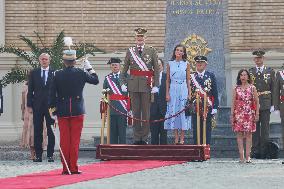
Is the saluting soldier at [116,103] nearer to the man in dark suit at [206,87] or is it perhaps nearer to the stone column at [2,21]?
the man in dark suit at [206,87]

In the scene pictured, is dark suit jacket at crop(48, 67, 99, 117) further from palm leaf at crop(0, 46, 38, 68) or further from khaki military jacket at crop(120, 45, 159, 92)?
palm leaf at crop(0, 46, 38, 68)

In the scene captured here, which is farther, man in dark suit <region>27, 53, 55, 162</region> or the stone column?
the stone column

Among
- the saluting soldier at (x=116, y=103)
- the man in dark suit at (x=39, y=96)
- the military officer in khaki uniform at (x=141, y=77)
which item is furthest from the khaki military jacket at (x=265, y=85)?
the man in dark suit at (x=39, y=96)

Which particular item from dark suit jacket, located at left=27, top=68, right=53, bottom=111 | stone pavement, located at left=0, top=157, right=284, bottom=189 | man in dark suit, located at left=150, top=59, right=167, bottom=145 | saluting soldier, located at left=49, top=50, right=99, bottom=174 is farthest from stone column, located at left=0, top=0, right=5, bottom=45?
saluting soldier, located at left=49, top=50, right=99, bottom=174

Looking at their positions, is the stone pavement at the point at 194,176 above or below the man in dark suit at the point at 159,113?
below

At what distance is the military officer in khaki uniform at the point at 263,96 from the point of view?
19.2 metres

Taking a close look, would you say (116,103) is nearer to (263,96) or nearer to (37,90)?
(37,90)

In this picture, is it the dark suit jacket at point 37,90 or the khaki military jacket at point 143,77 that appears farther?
the dark suit jacket at point 37,90

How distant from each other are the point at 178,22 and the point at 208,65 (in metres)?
0.93

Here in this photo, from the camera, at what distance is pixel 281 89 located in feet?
60.3

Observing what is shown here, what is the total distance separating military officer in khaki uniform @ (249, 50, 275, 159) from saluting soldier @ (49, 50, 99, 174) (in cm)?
511

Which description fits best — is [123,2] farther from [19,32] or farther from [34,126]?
[34,126]

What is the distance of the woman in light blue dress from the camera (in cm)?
1825

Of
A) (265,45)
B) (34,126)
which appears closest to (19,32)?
(265,45)
